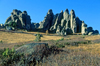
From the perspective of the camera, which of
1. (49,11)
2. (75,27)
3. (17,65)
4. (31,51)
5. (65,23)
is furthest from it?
(49,11)

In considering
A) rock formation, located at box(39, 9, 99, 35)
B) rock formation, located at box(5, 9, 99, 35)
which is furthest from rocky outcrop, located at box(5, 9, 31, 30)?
rock formation, located at box(39, 9, 99, 35)

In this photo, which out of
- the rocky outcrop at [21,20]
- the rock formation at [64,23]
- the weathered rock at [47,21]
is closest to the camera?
the rock formation at [64,23]

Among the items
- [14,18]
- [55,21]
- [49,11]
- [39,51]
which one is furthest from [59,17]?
[39,51]

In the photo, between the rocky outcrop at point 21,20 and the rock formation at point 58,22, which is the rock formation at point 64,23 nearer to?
the rock formation at point 58,22

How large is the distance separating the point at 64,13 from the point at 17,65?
273 feet

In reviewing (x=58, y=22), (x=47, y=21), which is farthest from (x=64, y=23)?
(x=47, y=21)

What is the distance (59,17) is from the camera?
84.6 meters

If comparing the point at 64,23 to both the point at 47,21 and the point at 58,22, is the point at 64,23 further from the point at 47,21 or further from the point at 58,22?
the point at 47,21

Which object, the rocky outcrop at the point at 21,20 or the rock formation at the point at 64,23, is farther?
the rocky outcrop at the point at 21,20

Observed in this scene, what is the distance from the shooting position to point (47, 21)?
84.8 meters

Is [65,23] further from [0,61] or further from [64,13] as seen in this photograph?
[0,61]

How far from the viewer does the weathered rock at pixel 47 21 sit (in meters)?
83.1

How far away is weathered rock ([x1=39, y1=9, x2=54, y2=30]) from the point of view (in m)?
83.1

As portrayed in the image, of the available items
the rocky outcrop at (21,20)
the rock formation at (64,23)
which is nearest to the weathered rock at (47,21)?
the rock formation at (64,23)
